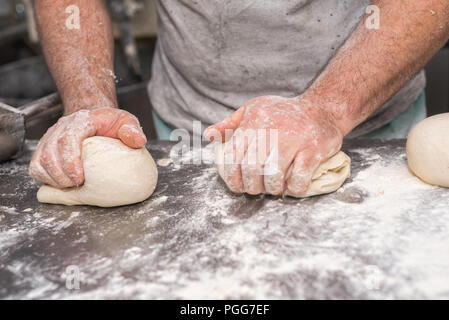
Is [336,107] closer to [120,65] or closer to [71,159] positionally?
[71,159]

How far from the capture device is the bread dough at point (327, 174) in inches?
51.3

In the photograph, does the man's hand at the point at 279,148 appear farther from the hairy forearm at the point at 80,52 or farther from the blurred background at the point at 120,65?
the blurred background at the point at 120,65

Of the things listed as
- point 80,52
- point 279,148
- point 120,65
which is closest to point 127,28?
point 120,65

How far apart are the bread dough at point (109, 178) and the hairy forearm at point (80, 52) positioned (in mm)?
295

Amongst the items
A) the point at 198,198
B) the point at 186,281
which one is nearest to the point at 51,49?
the point at 198,198

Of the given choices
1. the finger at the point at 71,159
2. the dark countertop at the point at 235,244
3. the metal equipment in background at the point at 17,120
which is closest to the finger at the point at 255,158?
the dark countertop at the point at 235,244

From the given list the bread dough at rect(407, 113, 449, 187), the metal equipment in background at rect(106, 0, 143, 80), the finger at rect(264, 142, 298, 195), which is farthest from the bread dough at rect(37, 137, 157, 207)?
the metal equipment in background at rect(106, 0, 143, 80)

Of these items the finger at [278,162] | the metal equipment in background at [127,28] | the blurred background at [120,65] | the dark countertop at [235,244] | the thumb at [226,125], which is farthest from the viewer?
the metal equipment in background at [127,28]

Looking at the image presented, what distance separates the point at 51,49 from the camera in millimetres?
1778

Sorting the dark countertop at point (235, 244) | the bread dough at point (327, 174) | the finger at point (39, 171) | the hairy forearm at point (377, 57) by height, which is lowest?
the dark countertop at point (235, 244)

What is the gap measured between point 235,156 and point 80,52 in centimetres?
84

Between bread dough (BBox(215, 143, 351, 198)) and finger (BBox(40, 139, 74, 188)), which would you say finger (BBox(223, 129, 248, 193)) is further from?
finger (BBox(40, 139, 74, 188))

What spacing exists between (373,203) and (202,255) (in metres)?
0.51
